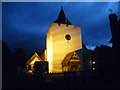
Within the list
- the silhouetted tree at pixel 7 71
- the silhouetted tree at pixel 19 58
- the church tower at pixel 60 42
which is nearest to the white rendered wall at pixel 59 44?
the church tower at pixel 60 42

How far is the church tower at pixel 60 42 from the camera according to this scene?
2592cm

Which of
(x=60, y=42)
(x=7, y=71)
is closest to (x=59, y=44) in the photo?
(x=60, y=42)

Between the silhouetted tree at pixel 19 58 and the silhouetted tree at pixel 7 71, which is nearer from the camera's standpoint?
the silhouetted tree at pixel 7 71

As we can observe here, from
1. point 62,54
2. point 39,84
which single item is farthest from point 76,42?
point 39,84

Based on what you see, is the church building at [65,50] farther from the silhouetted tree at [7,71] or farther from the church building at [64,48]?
the silhouetted tree at [7,71]

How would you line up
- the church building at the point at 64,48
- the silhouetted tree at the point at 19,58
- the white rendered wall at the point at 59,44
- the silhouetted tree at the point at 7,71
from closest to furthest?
the silhouetted tree at the point at 7,71 → the church building at the point at 64,48 → the white rendered wall at the point at 59,44 → the silhouetted tree at the point at 19,58

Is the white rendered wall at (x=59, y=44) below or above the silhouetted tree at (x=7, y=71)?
above

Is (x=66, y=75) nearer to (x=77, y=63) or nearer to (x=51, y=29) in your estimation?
(x=77, y=63)

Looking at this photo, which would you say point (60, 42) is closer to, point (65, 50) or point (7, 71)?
point (65, 50)

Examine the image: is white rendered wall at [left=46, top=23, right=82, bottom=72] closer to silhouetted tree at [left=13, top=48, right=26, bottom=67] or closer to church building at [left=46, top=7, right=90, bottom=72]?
church building at [left=46, top=7, right=90, bottom=72]

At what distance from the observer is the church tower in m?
25.9

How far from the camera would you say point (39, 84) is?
47.0ft

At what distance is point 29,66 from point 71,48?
26.0ft

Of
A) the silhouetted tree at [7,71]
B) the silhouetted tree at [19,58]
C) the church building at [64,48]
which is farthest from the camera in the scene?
the silhouetted tree at [19,58]
